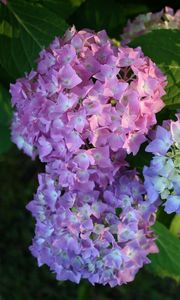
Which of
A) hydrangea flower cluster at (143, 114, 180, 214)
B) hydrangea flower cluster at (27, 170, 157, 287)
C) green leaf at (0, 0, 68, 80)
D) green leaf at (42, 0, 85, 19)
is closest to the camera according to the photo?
hydrangea flower cluster at (143, 114, 180, 214)

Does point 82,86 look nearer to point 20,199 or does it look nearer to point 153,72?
point 153,72

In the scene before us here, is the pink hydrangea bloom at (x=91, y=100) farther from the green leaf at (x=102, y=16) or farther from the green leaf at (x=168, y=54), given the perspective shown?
the green leaf at (x=102, y=16)

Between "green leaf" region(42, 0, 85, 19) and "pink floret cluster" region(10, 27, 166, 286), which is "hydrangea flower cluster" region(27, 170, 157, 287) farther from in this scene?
"green leaf" region(42, 0, 85, 19)

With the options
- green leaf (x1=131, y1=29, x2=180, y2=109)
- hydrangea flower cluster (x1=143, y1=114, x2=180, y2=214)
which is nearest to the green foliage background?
green leaf (x1=131, y1=29, x2=180, y2=109)

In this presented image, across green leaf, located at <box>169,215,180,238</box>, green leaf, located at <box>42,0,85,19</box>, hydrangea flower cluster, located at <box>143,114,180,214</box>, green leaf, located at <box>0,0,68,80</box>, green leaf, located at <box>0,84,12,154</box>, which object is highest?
green leaf, located at <box>0,0,68,80</box>

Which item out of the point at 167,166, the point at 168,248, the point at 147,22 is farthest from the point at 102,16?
the point at 167,166

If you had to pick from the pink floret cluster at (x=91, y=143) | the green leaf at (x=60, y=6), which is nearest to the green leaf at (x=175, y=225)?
the pink floret cluster at (x=91, y=143)
